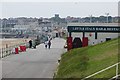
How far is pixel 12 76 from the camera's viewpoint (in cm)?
1731

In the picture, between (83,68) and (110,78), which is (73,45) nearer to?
(83,68)

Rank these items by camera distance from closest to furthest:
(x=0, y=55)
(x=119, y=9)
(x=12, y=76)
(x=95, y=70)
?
(x=95, y=70) → (x=12, y=76) → (x=0, y=55) → (x=119, y=9)

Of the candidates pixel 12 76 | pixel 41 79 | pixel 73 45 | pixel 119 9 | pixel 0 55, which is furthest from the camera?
pixel 119 9

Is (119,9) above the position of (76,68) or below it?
above

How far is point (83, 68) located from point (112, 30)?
56.1 ft

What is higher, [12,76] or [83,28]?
[83,28]

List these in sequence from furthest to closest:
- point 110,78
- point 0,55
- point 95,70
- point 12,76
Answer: point 0,55 < point 12,76 < point 95,70 < point 110,78

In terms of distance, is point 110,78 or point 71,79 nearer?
point 110,78

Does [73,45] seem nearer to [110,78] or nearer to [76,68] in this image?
[76,68]

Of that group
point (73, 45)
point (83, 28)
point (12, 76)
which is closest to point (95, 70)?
point (12, 76)

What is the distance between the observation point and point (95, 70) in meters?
13.6

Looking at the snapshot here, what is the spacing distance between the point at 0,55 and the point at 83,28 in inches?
300

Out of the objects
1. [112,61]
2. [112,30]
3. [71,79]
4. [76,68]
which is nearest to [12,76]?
[76,68]

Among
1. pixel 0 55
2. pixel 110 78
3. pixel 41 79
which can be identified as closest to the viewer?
pixel 110 78
